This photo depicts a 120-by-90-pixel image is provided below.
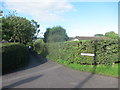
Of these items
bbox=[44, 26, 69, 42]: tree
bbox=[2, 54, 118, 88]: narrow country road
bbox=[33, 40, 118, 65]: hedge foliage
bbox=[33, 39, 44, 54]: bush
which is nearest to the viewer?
bbox=[2, 54, 118, 88]: narrow country road

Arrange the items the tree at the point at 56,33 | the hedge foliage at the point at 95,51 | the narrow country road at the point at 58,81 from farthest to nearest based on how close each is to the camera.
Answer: the tree at the point at 56,33
the hedge foliage at the point at 95,51
the narrow country road at the point at 58,81

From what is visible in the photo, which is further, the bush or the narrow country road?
the bush

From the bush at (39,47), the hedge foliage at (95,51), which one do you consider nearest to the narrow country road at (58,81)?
the hedge foliage at (95,51)

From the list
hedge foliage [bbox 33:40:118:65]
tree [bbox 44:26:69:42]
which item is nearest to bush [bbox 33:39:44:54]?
tree [bbox 44:26:69:42]

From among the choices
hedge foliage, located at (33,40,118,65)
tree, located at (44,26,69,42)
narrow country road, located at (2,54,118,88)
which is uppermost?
tree, located at (44,26,69,42)

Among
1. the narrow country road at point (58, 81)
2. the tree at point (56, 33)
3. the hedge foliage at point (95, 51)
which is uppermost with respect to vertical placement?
the tree at point (56, 33)

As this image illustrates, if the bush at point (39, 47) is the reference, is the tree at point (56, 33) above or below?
above

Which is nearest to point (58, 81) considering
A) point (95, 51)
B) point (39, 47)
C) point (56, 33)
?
point (95, 51)

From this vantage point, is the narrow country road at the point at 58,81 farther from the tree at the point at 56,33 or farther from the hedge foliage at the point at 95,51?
the tree at the point at 56,33

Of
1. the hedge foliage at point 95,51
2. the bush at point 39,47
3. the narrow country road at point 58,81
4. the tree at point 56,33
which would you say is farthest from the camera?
the tree at point 56,33

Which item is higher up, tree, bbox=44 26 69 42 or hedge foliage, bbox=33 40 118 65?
tree, bbox=44 26 69 42

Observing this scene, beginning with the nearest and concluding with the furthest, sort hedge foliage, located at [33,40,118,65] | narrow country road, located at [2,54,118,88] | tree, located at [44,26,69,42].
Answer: narrow country road, located at [2,54,118,88] → hedge foliage, located at [33,40,118,65] → tree, located at [44,26,69,42]

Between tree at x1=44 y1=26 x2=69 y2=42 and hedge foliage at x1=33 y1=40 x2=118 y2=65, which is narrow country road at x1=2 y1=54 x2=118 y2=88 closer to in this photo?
hedge foliage at x1=33 y1=40 x2=118 y2=65

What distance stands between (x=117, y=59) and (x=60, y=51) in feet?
23.1
